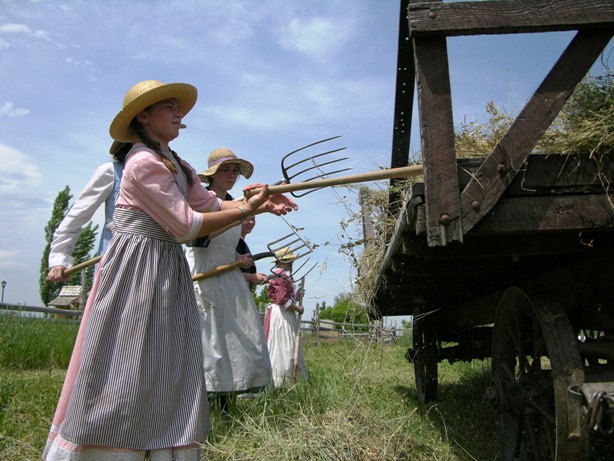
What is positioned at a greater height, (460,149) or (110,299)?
(460,149)

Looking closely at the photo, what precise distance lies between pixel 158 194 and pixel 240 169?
1905 mm

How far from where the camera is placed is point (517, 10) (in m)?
2.09

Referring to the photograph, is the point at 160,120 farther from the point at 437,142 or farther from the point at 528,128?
the point at 528,128

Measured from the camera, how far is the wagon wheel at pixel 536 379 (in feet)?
7.48

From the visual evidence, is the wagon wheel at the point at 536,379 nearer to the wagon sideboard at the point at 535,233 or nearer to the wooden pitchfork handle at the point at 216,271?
the wagon sideboard at the point at 535,233

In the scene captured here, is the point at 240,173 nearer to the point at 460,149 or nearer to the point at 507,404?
the point at 460,149

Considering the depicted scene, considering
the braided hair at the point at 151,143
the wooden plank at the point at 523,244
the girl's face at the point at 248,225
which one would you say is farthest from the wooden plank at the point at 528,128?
the girl's face at the point at 248,225

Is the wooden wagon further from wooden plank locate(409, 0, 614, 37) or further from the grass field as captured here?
the grass field

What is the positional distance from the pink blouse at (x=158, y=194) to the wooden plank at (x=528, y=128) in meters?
1.08

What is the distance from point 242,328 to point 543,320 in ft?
6.29

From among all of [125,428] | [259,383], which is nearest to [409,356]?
[259,383]

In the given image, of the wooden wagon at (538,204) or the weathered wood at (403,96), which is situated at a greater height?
the weathered wood at (403,96)

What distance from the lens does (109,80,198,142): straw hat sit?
2514 millimetres

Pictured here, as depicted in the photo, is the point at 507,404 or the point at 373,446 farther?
the point at 507,404
